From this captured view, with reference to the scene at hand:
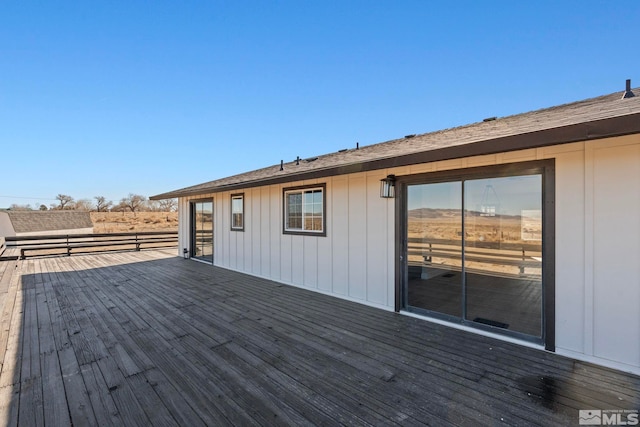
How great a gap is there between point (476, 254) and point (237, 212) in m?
5.71

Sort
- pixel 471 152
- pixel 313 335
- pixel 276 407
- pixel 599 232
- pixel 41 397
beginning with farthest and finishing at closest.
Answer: pixel 313 335 → pixel 471 152 → pixel 599 232 → pixel 41 397 → pixel 276 407

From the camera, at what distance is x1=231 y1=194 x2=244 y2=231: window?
23.5 ft

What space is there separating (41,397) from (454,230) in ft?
14.6

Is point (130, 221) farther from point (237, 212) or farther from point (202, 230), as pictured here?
point (237, 212)

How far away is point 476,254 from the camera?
3.71 meters

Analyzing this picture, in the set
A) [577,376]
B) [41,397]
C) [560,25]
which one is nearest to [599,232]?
[577,376]

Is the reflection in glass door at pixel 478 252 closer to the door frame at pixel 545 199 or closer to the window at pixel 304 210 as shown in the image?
the door frame at pixel 545 199

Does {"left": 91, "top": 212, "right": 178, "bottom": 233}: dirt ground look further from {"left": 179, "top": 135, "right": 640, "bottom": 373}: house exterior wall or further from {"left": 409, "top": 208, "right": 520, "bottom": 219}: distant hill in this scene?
{"left": 179, "top": 135, "right": 640, "bottom": 373}: house exterior wall

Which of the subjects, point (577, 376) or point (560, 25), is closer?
point (577, 376)

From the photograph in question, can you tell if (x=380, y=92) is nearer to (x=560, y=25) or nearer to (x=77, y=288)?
(x=560, y=25)

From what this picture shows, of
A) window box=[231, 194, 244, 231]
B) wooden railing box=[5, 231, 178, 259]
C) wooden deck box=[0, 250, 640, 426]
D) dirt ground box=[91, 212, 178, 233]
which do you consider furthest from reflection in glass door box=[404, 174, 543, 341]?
dirt ground box=[91, 212, 178, 233]

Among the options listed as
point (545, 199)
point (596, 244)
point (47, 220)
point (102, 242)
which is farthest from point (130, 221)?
point (596, 244)

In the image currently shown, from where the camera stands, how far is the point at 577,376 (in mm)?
2309

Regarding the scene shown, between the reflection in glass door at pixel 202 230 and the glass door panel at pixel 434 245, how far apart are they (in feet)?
21.3
